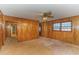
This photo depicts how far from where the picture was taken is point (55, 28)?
805 cm

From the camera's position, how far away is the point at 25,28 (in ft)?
23.6

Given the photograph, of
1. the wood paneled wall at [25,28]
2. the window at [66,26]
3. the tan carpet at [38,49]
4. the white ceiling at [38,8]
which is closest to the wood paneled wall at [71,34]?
the window at [66,26]

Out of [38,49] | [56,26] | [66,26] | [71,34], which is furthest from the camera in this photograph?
[56,26]

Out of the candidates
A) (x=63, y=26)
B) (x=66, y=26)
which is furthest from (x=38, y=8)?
(x=63, y=26)

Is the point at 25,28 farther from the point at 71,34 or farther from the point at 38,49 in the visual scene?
the point at 71,34

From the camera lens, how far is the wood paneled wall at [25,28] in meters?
6.52

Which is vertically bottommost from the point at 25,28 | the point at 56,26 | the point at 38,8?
the point at 25,28

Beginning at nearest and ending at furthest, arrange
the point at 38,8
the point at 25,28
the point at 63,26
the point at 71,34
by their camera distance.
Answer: the point at 38,8 → the point at 71,34 → the point at 63,26 → the point at 25,28

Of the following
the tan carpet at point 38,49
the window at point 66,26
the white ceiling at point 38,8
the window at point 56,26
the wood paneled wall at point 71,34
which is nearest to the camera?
the white ceiling at point 38,8

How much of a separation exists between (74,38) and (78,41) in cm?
37

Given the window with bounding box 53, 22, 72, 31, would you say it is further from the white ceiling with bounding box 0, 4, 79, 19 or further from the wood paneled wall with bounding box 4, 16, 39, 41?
the white ceiling with bounding box 0, 4, 79, 19

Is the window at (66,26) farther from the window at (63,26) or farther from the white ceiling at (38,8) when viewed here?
the white ceiling at (38,8)
